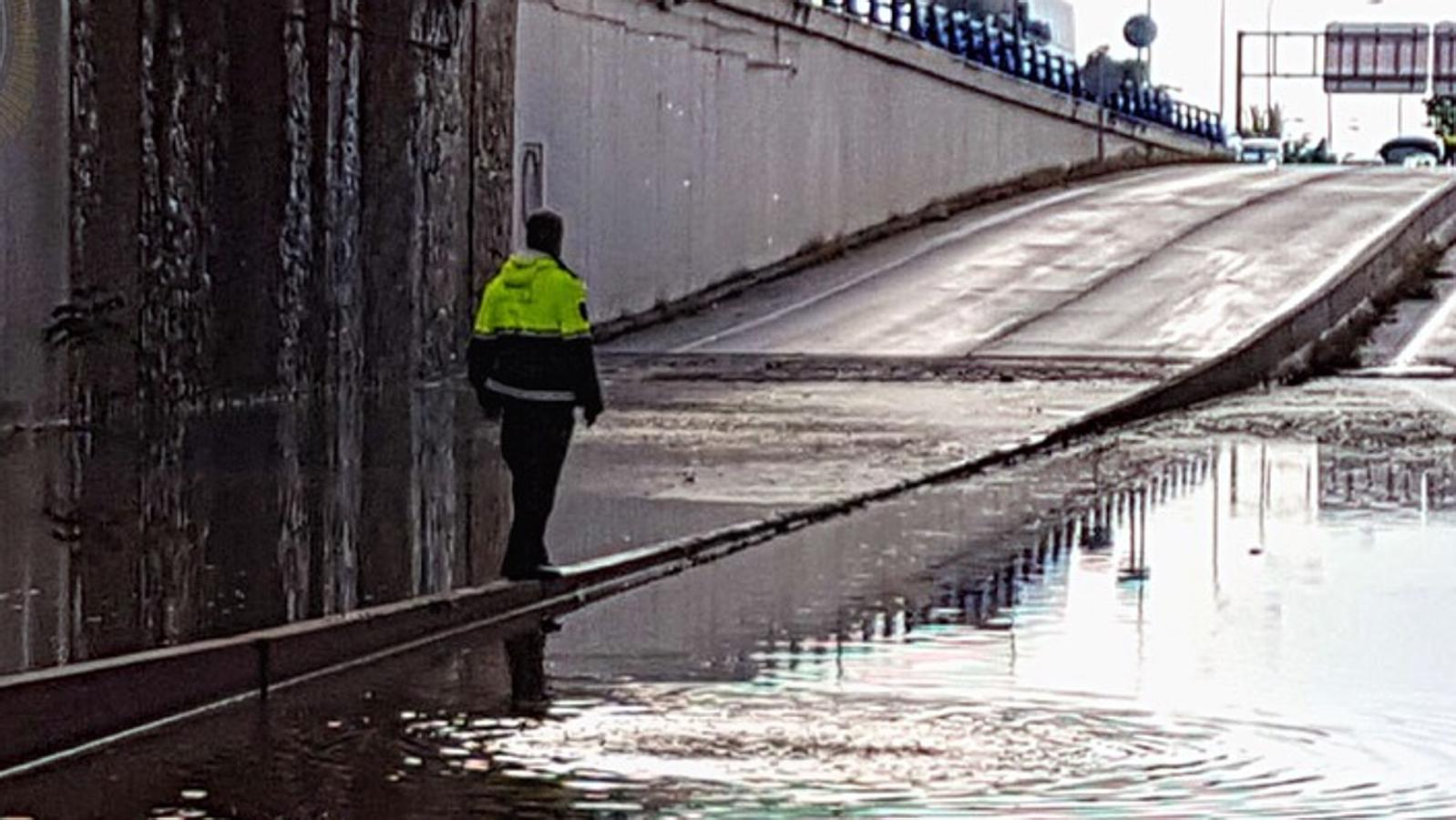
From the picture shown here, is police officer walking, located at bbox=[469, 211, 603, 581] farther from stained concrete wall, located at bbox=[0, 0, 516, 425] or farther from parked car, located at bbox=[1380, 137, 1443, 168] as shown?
parked car, located at bbox=[1380, 137, 1443, 168]

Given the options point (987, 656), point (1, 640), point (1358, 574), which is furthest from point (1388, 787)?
point (1358, 574)

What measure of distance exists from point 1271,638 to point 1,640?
4958 millimetres

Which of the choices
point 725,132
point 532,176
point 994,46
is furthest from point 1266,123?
point 532,176

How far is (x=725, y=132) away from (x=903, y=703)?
3562 centimetres

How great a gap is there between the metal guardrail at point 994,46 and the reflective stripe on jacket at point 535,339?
36602mm

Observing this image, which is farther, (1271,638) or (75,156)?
(75,156)

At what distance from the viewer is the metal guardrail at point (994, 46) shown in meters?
56.4

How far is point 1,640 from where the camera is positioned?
41.8 ft

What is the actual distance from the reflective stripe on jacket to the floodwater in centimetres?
97

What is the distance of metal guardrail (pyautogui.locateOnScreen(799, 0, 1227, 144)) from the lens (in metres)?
56.4

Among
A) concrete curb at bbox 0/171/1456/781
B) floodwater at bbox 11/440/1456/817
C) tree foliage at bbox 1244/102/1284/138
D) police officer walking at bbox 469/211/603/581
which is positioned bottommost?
floodwater at bbox 11/440/1456/817

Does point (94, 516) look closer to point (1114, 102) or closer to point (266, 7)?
point (266, 7)

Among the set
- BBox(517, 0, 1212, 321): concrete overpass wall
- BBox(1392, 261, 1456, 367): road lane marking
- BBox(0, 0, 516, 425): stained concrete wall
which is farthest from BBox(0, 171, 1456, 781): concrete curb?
BBox(517, 0, 1212, 321): concrete overpass wall

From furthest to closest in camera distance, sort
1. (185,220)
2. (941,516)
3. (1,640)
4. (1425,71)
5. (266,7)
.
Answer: (1425,71) < (266,7) < (185,220) < (941,516) < (1,640)
